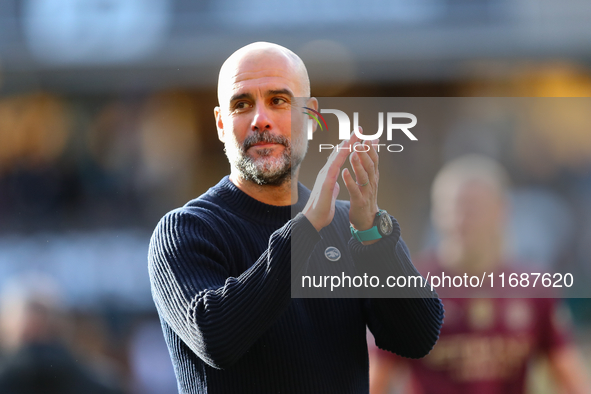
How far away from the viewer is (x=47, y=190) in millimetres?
4484

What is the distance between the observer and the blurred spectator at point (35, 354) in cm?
251

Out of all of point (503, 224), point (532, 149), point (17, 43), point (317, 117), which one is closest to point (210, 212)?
point (317, 117)

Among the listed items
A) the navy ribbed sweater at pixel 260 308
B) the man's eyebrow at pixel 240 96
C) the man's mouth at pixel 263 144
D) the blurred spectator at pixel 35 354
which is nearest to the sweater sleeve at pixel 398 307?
the navy ribbed sweater at pixel 260 308

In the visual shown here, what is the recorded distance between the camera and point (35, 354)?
2568mm

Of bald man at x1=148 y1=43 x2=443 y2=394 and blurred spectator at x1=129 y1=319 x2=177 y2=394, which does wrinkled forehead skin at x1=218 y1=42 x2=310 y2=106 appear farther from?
blurred spectator at x1=129 y1=319 x2=177 y2=394

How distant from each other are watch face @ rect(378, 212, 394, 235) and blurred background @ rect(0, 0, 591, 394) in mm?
2340

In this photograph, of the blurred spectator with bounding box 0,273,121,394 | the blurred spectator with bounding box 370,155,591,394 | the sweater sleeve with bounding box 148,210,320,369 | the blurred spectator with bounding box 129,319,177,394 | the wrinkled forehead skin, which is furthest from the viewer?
the blurred spectator with bounding box 129,319,177,394

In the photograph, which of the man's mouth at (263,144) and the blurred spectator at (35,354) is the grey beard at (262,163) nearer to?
the man's mouth at (263,144)

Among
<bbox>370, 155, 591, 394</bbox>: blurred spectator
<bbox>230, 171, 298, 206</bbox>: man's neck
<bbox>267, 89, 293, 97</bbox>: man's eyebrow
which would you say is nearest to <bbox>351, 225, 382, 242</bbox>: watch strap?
<bbox>230, 171, 298, 206</bbox>: man's neck

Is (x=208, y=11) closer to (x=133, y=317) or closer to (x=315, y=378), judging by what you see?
(x=133, y=317)

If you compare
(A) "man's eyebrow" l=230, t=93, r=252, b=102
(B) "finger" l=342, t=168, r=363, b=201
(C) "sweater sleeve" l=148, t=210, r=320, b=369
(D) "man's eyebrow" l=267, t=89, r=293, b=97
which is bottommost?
(C) "sweater sleeve" l=148, t=210, r=320, b=369

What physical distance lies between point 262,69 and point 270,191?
26 centimetres

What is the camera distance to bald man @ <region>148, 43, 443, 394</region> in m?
1.01

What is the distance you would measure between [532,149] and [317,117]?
1728 mm
